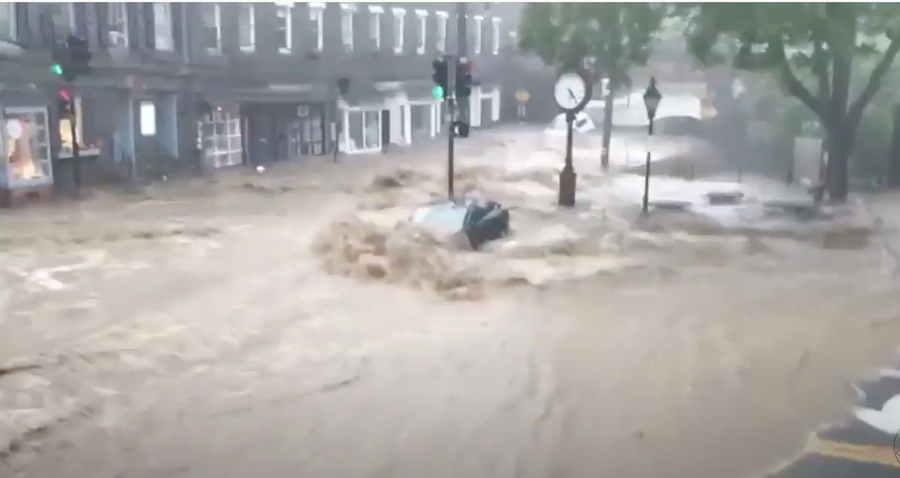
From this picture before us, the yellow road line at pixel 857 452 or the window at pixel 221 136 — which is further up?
the window at pixel 221 136

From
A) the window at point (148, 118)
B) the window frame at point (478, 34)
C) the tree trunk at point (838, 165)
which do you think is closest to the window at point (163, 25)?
the window at point (148, 118)

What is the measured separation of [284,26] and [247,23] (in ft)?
0.23

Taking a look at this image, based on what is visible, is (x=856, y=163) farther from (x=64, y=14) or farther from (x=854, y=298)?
(x=64, y=14)

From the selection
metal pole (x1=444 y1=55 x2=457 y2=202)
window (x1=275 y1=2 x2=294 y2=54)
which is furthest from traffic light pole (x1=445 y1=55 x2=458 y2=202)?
window (x1=275 y1=2 x2=294 y2=54)

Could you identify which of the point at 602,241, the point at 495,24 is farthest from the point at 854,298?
the point at 495,24

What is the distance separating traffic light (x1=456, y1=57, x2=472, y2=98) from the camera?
1.60 metres

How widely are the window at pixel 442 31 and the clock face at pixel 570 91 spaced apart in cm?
22

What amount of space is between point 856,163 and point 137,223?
1285 mm

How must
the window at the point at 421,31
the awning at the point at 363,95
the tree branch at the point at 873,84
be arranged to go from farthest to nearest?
1. the awning at the point at 363,95
2. the window at the point at 421,31
3. the tree branch at the point at 873,84

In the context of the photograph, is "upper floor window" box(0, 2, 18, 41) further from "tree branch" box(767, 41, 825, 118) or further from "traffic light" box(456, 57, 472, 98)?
"tree branch" box(767, 41, 825, 118)

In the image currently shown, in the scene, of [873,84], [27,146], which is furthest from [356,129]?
[873,84]

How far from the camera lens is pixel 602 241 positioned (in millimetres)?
1564

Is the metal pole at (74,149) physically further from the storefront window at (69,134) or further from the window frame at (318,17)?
the window frame at (318,17)

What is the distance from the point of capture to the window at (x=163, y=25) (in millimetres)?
1588
